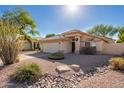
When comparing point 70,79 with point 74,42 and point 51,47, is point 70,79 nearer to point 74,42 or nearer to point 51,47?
point 74,42

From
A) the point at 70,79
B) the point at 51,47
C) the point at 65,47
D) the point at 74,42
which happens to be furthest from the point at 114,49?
the point at 70,79

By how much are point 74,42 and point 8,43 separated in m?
9.23

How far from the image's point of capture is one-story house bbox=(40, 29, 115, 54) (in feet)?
48.9

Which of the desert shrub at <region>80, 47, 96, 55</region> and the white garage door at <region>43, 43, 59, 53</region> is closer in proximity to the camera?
the desert shrub at <region>80, 47, 96, 55</region>

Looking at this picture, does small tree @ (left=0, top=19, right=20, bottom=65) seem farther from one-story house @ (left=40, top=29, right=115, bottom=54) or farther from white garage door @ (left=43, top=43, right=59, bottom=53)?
white garage door @ (left=43, top=43, right=59, bottom=53)

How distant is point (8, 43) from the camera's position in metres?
8.23

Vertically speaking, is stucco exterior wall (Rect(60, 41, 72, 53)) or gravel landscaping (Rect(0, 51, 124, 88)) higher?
stucco exterior wall (Rect(60, 41, 72, 53))

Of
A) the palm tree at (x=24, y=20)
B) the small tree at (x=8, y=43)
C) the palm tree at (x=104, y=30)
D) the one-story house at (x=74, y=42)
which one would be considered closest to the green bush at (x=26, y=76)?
the small tree at (x=8, y=43)

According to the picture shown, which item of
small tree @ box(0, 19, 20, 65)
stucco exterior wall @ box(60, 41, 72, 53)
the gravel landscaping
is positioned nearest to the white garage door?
stucco exterior wall @ box(60, 41, 72, 53)

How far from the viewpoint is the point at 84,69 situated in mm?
8039

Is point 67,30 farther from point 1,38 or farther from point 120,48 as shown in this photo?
point 1,38

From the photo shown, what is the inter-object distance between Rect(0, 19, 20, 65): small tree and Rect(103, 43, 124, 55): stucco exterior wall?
989cm

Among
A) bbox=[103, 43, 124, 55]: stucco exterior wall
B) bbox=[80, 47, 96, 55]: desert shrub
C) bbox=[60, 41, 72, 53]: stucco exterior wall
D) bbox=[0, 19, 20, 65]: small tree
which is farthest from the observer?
bbox=[60, 41, 72, 53]: stucco exterior wall

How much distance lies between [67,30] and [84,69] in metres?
9.29
